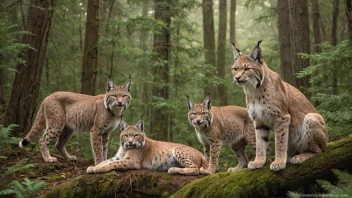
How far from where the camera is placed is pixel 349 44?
6.75 m

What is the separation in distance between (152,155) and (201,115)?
4.68ft

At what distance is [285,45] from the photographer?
12.1 m

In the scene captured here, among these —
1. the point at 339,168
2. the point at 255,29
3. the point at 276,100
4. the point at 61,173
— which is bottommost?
the point at 61,173

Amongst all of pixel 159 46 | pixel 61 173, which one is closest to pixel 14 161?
pixel 61 173

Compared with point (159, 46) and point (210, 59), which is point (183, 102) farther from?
point (210, 59)

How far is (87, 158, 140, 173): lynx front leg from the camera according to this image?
7102 mm

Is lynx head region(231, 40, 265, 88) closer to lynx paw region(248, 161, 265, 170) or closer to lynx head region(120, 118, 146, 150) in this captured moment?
lynx paw region(248, 161, 265, 170)

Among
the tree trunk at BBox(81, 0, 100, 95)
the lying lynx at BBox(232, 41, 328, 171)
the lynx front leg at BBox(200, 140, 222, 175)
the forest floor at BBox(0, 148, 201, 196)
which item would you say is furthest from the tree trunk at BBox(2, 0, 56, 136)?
the lying lynx at BBox(232, 41, 328, 171)

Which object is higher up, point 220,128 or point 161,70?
point 161,70

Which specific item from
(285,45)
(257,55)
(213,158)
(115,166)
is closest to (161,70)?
(285,45)

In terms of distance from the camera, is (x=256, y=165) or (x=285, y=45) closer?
(x=256, y=165)

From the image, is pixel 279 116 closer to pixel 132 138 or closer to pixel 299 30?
pixel 132 138

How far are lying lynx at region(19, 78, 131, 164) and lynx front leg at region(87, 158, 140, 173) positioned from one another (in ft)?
6.25

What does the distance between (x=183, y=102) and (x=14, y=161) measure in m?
6.01
